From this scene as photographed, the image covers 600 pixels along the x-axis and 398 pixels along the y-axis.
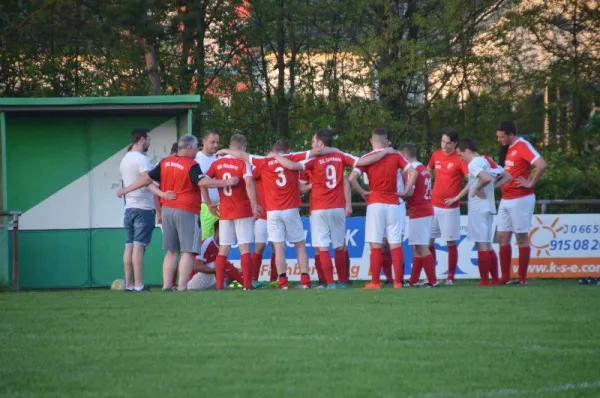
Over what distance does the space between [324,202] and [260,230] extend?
1.60m

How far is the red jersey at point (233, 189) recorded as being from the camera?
15.7m

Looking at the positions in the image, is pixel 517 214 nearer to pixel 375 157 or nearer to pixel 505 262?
pixel 505 262

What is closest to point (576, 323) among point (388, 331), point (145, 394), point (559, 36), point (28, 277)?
point (388, 331)

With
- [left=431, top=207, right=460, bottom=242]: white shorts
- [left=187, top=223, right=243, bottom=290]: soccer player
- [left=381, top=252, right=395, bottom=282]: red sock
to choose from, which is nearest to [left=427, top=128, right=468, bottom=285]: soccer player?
[left=431, top=207, right=460, bottom=242]: white shorts

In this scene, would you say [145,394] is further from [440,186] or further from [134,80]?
[134,80]

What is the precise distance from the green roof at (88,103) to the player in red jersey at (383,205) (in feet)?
11.1

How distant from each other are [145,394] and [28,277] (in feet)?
40.4

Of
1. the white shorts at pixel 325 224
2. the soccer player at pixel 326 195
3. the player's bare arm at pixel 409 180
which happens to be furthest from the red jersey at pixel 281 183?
the player's bare arm at pixel 409 180

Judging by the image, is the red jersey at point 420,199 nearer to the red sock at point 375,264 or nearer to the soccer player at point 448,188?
the soccer player at point 448,188

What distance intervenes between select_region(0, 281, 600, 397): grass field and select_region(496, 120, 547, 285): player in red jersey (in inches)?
132

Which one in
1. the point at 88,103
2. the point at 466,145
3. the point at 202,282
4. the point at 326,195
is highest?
the point at 88,103

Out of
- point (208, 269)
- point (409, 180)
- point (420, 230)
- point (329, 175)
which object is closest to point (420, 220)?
point (420, 230)

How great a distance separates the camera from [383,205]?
15.7 meters

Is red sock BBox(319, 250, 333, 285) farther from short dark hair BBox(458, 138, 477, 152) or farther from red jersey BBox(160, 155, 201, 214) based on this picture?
short dark hair BBox(458, 138, 477, 152)
